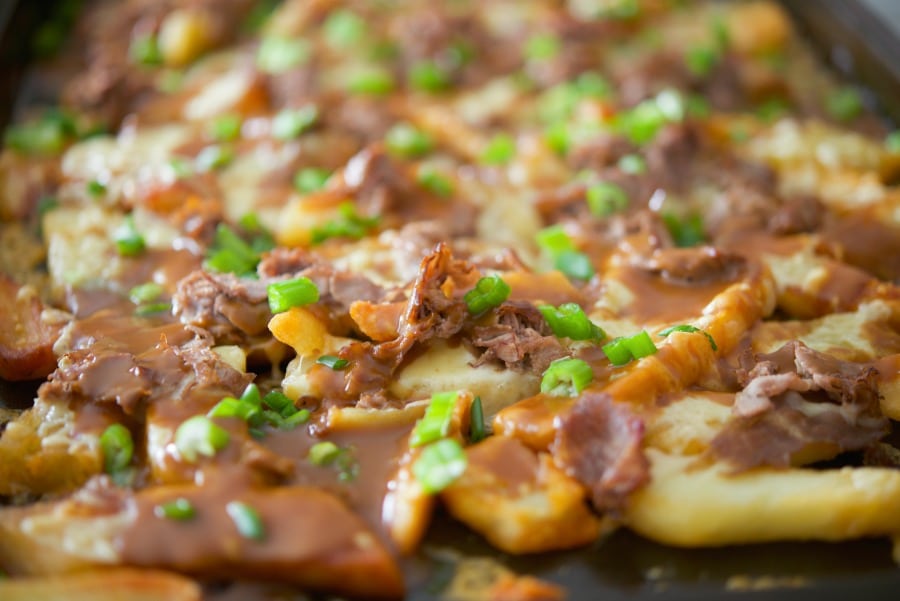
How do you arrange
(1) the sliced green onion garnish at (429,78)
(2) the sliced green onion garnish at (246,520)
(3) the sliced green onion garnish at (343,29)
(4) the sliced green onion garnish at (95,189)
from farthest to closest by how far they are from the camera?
1. (3) the sliced green onion garnish at (343,29)
2. (1) the sliced green onion garnish at (429,78)
3. (4) the sliced green onion garnish at (95,189)
4. (2) the sliced green onion garnish at (246,520)

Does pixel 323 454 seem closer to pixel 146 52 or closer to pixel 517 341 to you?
pixel 517 341

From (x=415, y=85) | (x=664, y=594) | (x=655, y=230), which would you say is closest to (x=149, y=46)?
(x=415, y=85)

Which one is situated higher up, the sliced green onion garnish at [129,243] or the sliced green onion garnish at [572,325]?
the sliced green onion garnish at [129,243]

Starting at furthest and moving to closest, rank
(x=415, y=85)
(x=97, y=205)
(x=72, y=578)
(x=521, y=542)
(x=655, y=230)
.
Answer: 1. (x=415, y=85)
2. (x=97, y=205)
3. (x=655, y=230)
4. (x=521, y=542)
5. (x=72, y=578)

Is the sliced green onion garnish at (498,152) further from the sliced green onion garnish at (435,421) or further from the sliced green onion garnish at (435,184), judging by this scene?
the sliced green onion garnish at (435,421)

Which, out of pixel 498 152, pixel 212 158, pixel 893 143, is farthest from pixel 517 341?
pixel 893 143

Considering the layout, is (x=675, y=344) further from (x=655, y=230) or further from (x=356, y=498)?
(x=356, y=498)

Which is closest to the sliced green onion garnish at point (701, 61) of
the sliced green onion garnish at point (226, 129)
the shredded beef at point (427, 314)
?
the sliced green onion garnish at point (226, 129)
